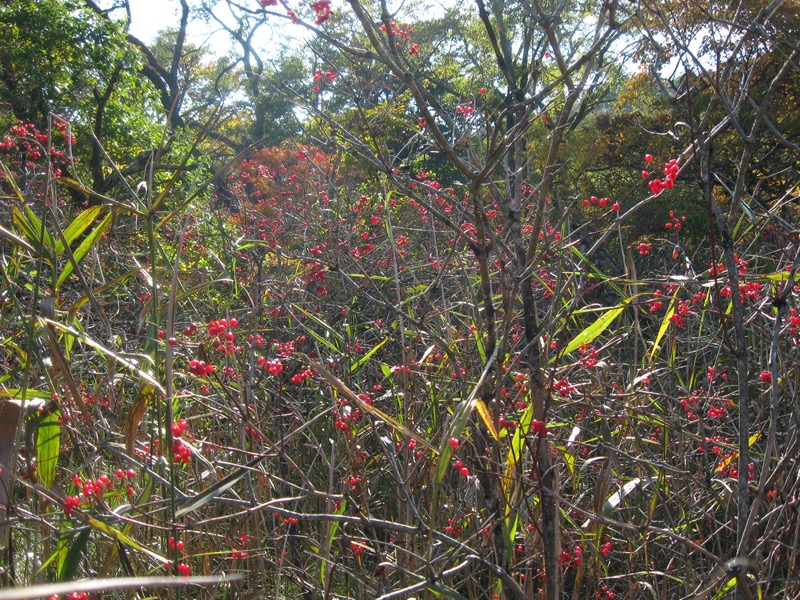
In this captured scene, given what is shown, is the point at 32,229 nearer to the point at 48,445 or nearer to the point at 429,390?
the point at 48,445

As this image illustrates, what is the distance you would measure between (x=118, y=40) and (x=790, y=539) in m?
8.40

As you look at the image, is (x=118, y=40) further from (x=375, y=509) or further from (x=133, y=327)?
(x=375, y=509)

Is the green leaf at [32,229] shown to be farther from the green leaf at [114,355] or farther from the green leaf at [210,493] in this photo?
the green leaf at [210,493]

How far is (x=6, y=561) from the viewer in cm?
145

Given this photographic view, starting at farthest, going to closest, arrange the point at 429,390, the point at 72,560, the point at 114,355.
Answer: the point at 429,390, the point at 114,355, the point at 72,560

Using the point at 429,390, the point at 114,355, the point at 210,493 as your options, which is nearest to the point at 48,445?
the point at 114,355

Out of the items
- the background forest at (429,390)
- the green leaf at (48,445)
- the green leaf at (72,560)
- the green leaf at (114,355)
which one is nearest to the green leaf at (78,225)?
the background forest at (429,390)

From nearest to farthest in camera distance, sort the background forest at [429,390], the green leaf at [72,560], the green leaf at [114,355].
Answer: the green leaf at [72,560]
the green leaf at [114,355]
the background forest at [429,390]

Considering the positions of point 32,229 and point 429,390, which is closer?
point 32,229

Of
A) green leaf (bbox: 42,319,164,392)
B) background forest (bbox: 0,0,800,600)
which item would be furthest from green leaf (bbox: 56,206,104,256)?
green leaf (bbox: 42,319,164,392)

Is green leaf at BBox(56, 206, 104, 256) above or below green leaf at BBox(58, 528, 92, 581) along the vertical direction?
above

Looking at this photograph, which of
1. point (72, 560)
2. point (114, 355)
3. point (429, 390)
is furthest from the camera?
point (429, 390)

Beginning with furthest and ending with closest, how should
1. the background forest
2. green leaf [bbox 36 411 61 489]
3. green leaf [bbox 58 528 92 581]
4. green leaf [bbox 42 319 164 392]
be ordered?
green leaf [bbox 36 411 61 489] → the background forest → green leaf [bbox 42 319 164 392] → green leaf [bbox 58 528 92 581]

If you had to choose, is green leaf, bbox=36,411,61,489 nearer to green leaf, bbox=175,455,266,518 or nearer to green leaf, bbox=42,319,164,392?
green leaf, bbox=42,319,164,392
